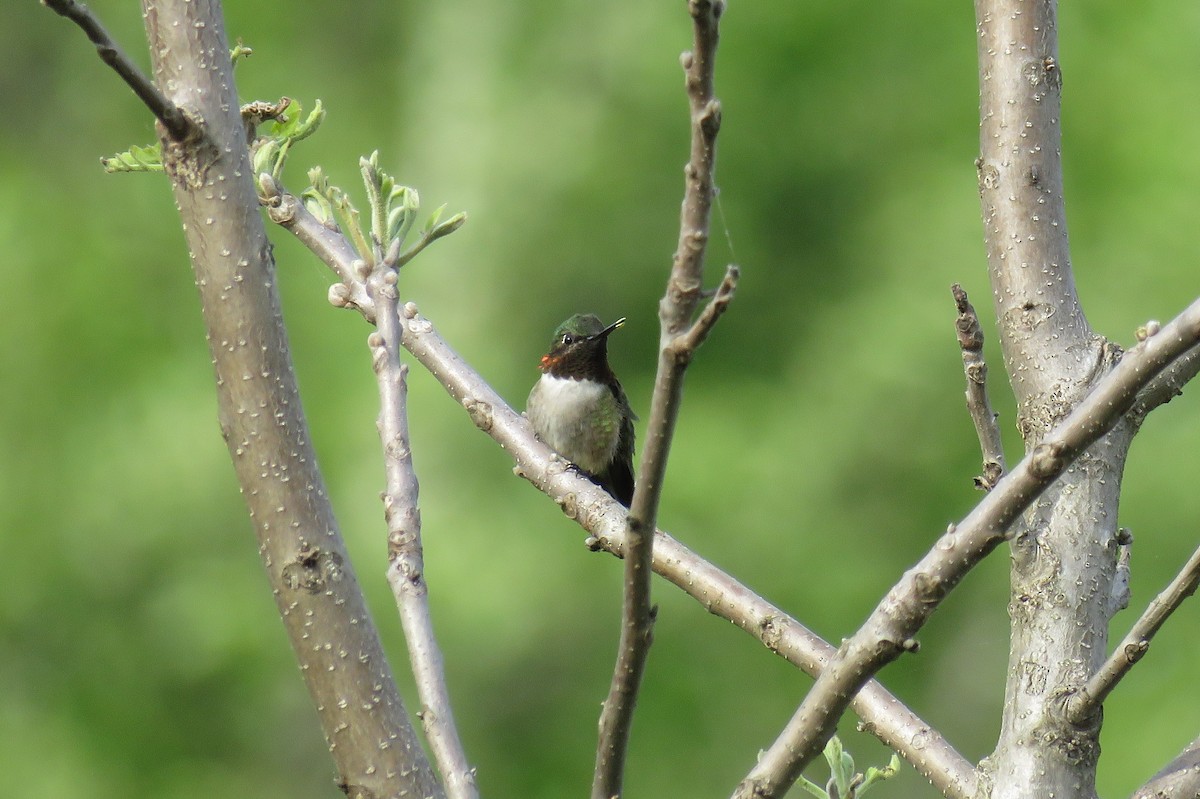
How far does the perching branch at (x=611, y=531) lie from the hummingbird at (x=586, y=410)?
10.2 ft

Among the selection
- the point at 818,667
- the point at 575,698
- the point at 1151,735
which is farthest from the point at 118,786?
the point at 818,667

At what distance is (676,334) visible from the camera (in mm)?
1416

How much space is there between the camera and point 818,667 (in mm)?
2627

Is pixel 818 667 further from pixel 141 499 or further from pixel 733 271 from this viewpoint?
pixel 141 499

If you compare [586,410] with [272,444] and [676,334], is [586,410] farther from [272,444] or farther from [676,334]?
[676,334]

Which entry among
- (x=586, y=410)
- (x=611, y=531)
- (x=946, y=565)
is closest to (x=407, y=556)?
(x=946, y=565)

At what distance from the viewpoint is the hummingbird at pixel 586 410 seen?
6.79 metres

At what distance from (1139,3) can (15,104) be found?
12.1 m

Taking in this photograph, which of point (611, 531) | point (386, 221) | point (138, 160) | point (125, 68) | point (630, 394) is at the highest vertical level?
point (630, 394)

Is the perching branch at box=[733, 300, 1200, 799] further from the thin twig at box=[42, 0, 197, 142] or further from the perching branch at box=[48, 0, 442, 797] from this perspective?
the thin twig at box=[42, 0, 197, 142]

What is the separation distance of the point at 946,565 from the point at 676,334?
51cm

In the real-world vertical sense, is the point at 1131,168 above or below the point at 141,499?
above

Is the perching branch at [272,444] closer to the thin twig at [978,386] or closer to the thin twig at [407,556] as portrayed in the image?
the thin twig at [407,556]

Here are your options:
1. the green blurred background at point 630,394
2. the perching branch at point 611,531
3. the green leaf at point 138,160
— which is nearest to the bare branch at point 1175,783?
the perching branch at point 611,531
